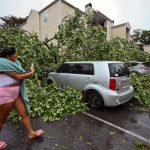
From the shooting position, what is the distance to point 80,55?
33.4 feet

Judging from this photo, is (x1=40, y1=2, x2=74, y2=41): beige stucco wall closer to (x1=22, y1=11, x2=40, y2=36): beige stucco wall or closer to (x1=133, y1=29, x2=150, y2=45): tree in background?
(x1=22, y1=11, x2=40, y2=36): beige stucco wall

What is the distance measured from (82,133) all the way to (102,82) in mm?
2130

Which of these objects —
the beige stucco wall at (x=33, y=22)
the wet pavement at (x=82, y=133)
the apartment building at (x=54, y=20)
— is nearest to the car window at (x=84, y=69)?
the wet pavement at (x=82, y=133)

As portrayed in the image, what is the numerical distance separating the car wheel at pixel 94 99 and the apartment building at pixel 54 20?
14598 mm

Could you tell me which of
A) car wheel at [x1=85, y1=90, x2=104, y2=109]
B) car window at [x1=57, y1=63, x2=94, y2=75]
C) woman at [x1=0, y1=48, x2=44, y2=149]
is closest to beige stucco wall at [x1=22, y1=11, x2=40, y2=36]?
car window at [x1=57, y1=63, x2=94, y2=75]

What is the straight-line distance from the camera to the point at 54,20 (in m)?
23.9

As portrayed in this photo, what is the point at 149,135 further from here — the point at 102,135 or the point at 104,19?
the point at 104,19

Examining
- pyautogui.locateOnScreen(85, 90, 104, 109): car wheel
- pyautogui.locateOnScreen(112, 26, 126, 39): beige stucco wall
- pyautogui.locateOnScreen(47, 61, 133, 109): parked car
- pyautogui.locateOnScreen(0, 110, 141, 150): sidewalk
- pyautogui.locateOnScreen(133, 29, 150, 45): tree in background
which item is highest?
pyautogui.locateOnScreen(133, 29, 150, 45): tree in background

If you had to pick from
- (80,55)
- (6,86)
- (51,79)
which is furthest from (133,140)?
(80,55)

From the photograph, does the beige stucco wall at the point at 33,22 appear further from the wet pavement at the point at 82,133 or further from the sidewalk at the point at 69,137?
the sidewalk at the point at 69,137

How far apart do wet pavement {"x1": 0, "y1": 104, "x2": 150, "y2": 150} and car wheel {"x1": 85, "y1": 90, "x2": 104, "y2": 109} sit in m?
0.34

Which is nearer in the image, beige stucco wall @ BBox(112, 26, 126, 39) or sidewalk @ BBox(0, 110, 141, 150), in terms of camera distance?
sidewalk @ BBox(0, 110, 141, 150)

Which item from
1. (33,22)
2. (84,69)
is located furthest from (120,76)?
(33,22)

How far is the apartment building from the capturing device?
23.0 metres
